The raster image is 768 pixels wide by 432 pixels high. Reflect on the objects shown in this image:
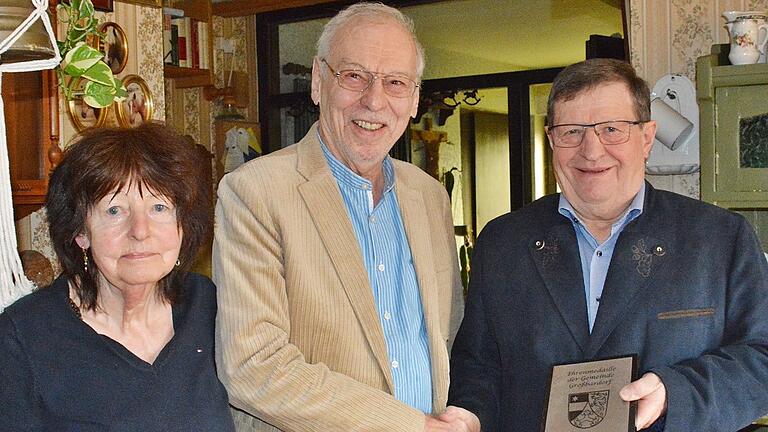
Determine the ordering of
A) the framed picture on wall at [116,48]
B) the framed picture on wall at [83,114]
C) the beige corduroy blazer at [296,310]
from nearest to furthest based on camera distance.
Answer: the beige corduroy blazer at [296,310] < the framed picture on wall at [83,114] < the framed picture on wall at [116,48]

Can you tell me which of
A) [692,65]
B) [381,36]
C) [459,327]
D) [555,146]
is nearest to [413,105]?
[381,36]

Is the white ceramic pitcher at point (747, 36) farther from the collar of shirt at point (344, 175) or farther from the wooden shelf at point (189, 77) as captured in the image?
the wooden shelf at point (189, 77)

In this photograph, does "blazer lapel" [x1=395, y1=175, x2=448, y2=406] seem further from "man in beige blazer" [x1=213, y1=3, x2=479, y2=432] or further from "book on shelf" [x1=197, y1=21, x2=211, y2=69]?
"book on shelf" [x1=197, y1=21, x2=211, y2=69]

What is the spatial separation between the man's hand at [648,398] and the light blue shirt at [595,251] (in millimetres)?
203

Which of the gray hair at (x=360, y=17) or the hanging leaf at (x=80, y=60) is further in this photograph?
the gray hair at (x=360, y=17)

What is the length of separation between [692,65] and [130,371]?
286 cm

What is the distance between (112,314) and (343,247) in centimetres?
46

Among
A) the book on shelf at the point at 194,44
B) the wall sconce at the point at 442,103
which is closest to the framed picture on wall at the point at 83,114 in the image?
the book on shelf at the point at 194,44

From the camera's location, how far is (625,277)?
195 centimetres

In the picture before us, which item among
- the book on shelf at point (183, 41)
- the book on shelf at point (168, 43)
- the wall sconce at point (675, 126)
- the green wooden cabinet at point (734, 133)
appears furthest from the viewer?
the book on shelf at point (183, 41)

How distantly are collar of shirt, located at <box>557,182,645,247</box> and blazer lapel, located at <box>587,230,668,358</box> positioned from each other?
0.13ft

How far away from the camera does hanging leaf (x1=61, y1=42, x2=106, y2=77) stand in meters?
1.79

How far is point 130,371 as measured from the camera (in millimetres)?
1729

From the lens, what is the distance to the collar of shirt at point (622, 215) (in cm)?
202
